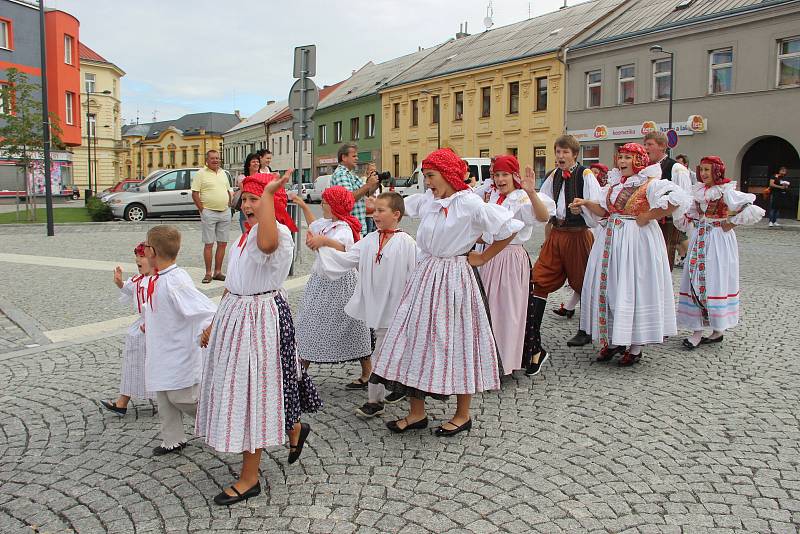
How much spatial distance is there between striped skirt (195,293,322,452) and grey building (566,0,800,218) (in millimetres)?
25328

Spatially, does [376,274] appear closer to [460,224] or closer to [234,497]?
[460,224]

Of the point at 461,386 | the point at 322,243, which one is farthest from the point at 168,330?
the point at 461,386

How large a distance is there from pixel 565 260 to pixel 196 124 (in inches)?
4343

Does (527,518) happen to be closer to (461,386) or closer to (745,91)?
(461,386)

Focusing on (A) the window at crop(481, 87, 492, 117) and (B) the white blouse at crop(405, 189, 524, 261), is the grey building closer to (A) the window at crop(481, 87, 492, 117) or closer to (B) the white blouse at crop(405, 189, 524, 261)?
(A) the window at crop(481, 87, 492, 117)

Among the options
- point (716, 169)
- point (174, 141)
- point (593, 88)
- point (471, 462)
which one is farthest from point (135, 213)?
point (174, 141)

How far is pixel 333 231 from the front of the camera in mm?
5105

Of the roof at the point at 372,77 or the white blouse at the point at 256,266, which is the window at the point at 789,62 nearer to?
the white blouse at the point at 256,266

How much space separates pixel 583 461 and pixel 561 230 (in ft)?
9.70

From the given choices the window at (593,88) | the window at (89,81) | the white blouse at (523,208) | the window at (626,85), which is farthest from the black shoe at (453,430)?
the window at (89,81)

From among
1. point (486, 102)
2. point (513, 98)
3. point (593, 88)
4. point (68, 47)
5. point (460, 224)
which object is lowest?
point (460, 224)

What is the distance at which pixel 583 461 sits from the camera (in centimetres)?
395

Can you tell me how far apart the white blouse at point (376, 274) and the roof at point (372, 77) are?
4372cm

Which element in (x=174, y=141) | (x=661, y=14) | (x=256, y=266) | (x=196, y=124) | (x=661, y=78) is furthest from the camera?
(x=196, y=124)
